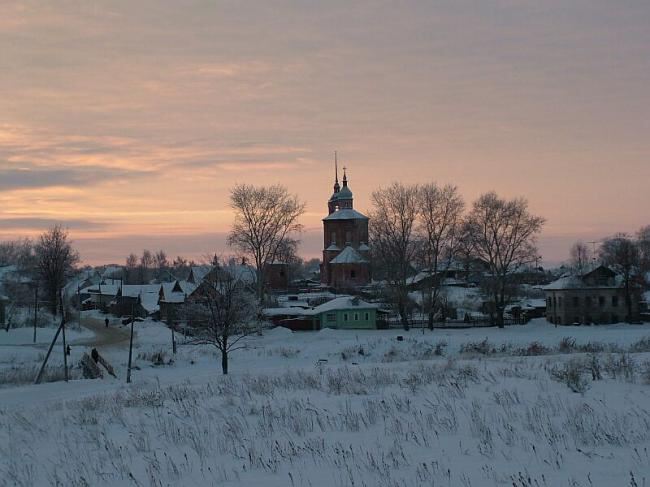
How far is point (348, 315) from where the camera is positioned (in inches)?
2514

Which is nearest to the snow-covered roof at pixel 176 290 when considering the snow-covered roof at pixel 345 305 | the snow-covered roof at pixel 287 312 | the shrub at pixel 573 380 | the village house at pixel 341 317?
the snow-covered roof at pixel 287 312

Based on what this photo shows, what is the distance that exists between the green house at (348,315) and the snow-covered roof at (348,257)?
3320 cm

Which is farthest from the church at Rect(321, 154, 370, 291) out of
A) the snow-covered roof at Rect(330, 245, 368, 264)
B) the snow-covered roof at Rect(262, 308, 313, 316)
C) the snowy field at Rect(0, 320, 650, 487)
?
the snowy field at Rect(0, 320, 650, 487)

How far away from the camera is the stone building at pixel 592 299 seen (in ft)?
209

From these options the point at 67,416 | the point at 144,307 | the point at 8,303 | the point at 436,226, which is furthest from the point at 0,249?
the point at 67,416

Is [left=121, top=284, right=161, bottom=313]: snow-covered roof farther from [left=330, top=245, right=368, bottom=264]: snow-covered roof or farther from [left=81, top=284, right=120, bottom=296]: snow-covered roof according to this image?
[left=330, top=245, right=368, bottom=264]: snow-covered roof

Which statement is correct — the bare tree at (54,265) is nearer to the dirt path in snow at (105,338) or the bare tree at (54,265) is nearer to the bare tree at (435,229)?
the dirt path in snow at (105,338)

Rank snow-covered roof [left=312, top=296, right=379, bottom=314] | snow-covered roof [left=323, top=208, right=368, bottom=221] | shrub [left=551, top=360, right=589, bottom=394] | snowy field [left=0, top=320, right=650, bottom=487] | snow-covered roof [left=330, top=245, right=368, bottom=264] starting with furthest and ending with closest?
snow-covered roof [left=323, top=208, right=368, bottom=221] → snow-covered roof [left=330, top=245, right=368, bottom=264] → snow-covered roof [left=312, top=296, right=379, bottom=314] → shrub [left=551, top=360, right=589, bottom=394] → snowy field [left=0, top=320, right=650, bottom=487]

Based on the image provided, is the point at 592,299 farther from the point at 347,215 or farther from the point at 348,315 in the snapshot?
the point at 347,215

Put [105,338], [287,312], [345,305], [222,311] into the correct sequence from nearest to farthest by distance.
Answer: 1. [222,311]
2. [105,338]
3. [345,305]
4. [287,312]

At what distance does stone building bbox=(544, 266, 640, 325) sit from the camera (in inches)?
2510

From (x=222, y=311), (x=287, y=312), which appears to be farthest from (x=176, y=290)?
(x=222, y=311)

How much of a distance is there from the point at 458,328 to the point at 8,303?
43.6m

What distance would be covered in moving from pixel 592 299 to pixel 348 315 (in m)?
22.6
